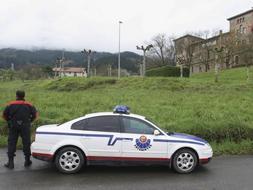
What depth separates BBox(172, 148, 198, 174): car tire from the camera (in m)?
7.75

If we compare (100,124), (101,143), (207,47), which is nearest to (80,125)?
(100,124)

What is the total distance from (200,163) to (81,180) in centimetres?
281

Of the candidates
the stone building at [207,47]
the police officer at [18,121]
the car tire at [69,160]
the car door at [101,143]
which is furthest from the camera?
the stone building at [207,47]

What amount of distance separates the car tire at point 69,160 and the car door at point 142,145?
98 centimetres

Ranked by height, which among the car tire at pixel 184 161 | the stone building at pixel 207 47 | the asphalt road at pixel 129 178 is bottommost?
the asphalt road at pixel 129 178

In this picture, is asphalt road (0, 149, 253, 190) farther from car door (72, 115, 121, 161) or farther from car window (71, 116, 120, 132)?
car window (71, 116, 120, 132)

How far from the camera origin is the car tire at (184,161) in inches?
305

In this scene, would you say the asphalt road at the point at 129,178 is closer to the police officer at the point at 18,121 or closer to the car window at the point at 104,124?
the police officer at the point at 18,121

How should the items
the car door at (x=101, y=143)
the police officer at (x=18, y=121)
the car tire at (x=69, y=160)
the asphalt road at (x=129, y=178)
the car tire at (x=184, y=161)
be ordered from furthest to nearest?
1. the police officer at (x=18, y=121)
2. the car tire at (x=184, y=161)
3. the car door at (x=101, y=143)
4. the car tire at (x=69, y=160)
5. the asphalt road at (x=129, y=178)

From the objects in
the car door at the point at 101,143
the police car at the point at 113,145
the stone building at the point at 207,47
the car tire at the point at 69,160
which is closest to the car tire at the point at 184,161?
the police car at the point at 113,145

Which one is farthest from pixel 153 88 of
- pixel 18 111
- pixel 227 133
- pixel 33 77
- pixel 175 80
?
pixel 33 77

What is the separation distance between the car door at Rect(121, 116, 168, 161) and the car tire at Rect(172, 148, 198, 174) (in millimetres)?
256

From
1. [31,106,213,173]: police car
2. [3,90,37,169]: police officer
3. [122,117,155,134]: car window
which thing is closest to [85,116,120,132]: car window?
[31,106,213,173]: police car

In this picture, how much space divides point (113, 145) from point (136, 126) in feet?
2.30
